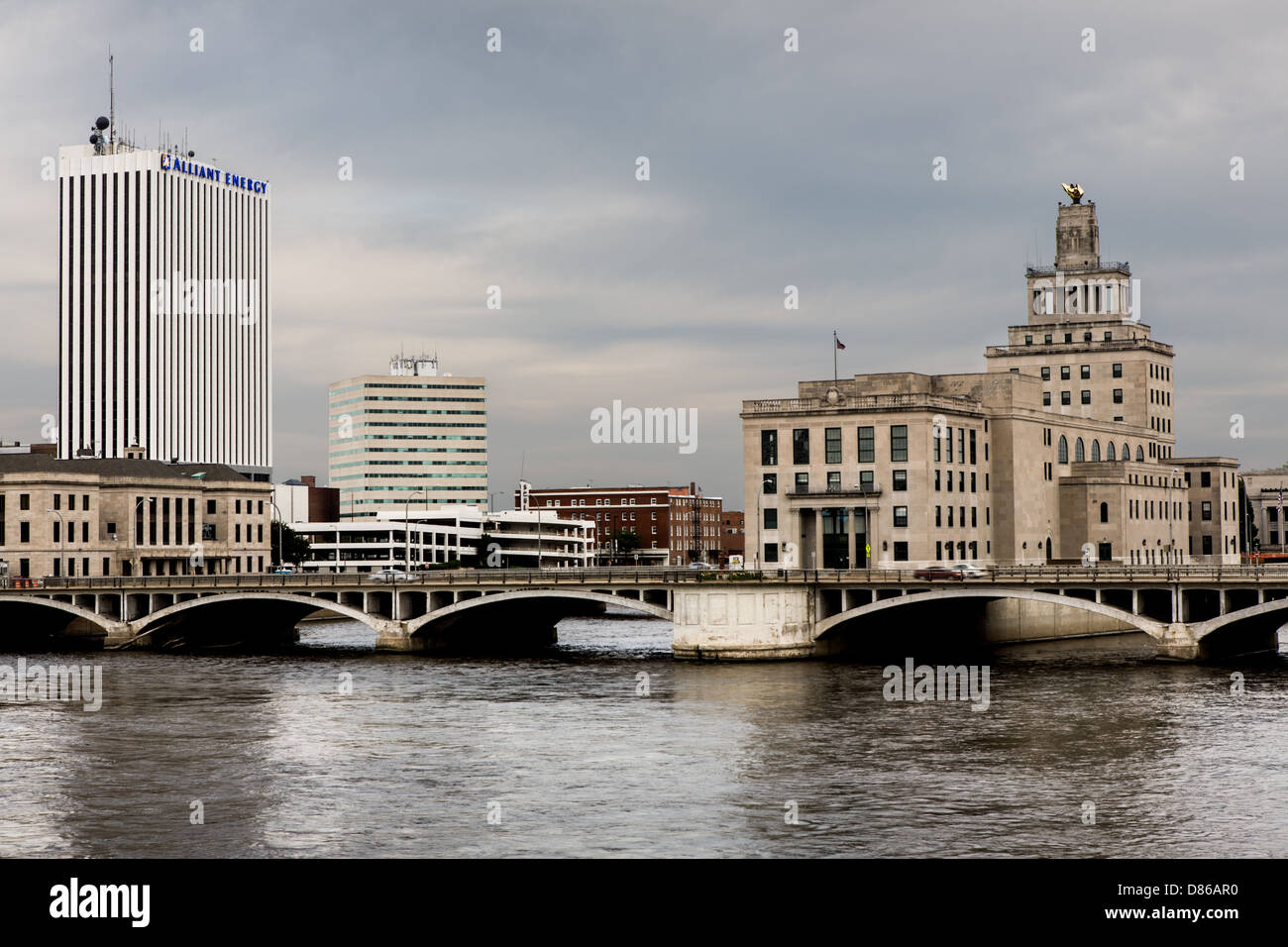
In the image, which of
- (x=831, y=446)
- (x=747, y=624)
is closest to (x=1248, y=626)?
(x=747, y=624)

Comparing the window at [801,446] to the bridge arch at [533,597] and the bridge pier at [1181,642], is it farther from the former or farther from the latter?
the bridge pier at [1181,642]

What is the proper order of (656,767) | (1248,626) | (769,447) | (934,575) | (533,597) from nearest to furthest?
(656,767) < (1248,626) < (934,575) < (533,597) < (769,447)

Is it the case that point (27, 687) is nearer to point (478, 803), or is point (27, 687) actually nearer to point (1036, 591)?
point (478, 803)

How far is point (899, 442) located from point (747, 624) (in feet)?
117

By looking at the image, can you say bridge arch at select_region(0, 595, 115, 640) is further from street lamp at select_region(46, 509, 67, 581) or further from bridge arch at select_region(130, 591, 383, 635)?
street lamp at select_region(46, 509, 67, 581)

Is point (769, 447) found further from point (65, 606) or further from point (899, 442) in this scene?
point (65, 606)

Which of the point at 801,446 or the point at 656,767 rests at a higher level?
the point at 801,446

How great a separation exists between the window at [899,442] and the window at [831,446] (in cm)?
446

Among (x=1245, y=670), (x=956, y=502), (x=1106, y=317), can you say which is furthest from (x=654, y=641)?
(x=1106, y=317)

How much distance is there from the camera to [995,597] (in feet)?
293

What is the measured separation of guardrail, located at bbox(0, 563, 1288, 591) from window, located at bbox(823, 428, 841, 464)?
21.9m

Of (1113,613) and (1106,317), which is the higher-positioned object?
(1106,317)

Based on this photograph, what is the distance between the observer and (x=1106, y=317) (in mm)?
179500
